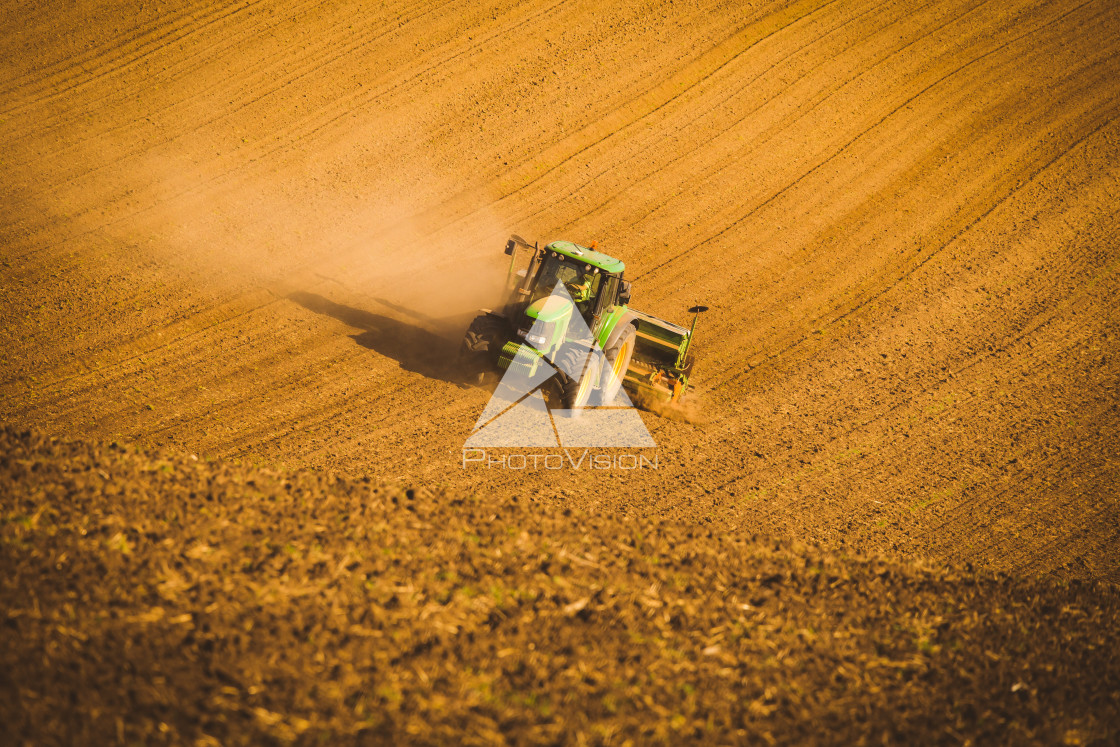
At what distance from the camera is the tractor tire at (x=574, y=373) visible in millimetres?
10266

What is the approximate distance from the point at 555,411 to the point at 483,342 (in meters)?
1.49

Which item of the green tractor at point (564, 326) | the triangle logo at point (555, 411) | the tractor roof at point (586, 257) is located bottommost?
the triangle logo at point (555, 411)

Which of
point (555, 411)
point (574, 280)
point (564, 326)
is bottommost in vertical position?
point (555, 411)

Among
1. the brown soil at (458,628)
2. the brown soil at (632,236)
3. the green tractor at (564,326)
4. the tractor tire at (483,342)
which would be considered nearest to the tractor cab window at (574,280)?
the green tractor at (564,326)

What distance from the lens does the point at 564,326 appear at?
10.4 m

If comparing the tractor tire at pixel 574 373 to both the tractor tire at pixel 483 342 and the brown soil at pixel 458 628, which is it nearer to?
the tractor tire at pixel 483 342

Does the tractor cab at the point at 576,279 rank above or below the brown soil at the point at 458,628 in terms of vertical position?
above

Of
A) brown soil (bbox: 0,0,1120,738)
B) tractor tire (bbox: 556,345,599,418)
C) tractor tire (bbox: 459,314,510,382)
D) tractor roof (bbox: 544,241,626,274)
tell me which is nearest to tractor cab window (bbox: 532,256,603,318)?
tractor roof (bbox: 544,241,626,274)

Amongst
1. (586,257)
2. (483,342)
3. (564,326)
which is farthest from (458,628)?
(586,257)

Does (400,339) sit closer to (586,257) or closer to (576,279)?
(576,279)

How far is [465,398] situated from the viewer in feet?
36.0

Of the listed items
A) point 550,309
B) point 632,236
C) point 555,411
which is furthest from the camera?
point 632,236

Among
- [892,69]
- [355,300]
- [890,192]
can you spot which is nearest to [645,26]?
[892,69]

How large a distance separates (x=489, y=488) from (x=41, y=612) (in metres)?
4.75
